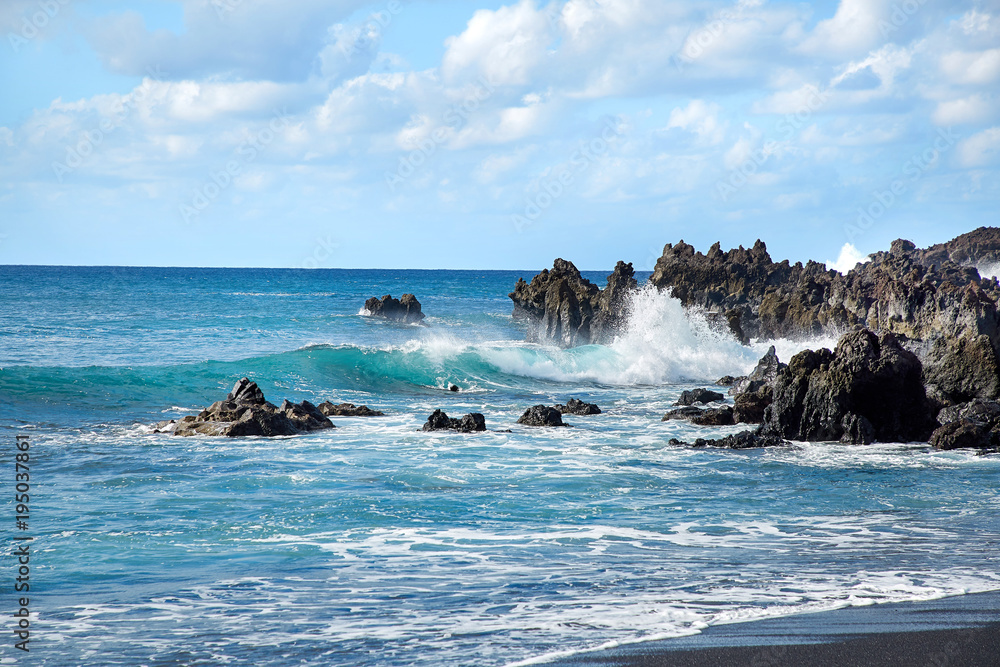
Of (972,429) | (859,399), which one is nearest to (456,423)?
(859,399)

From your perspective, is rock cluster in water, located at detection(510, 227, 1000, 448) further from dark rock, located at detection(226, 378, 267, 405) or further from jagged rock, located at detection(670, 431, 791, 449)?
dark rock, located at detection(226, 378, 267, 405)

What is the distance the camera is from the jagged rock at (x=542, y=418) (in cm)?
1795

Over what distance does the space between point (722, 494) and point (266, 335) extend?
3437cm

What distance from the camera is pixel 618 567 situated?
7926 mm

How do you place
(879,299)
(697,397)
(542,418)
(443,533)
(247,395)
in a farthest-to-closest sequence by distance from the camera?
1. (879,299)
2. (697,397)
3. (542,418)
4. (247,395)
5. (443,533)

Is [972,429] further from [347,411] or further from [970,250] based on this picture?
[970,250]

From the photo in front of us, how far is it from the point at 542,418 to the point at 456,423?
2080 millimetres

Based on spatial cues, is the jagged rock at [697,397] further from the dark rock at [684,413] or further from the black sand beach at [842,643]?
the black sand beach at [842,643]

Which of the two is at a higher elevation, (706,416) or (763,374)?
(763,374)

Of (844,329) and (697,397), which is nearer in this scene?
(697,397)

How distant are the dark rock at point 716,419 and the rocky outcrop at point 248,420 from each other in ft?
26.9

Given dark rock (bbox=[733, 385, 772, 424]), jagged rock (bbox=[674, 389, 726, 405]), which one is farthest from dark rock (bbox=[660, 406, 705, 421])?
jagged rock (bbox=[674, 389, 726, 405])

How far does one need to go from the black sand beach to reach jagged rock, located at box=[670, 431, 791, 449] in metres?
8.69

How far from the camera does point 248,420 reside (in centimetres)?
1631
